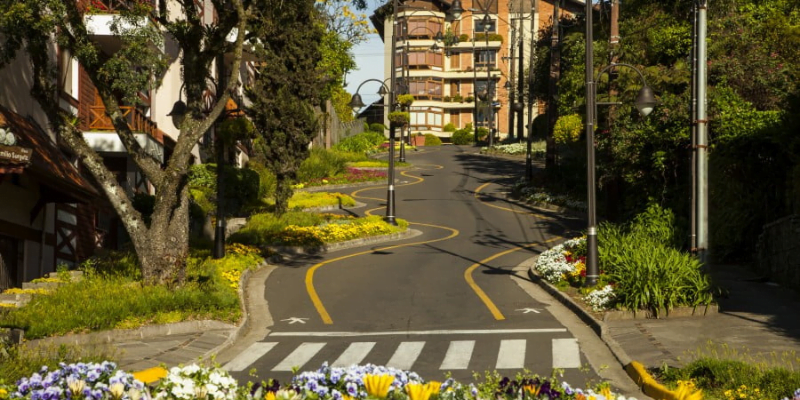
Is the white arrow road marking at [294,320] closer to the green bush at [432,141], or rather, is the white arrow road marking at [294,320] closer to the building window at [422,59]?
the green bush at [432,141]

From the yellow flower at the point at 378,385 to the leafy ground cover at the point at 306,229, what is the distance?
1015 inches

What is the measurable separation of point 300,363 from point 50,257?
1419 centimetres

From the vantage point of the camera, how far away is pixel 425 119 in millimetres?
111312

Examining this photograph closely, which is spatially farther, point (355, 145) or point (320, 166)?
point (355, 145)

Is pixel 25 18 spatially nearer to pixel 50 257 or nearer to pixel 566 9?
pixel 50 257

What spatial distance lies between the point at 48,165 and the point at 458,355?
473 inches

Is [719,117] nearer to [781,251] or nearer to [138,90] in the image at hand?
[781,251]

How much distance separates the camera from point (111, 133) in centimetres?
3095

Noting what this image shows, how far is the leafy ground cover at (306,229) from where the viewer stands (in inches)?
1267

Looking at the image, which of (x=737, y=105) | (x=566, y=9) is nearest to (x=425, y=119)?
(x=566, y=9)

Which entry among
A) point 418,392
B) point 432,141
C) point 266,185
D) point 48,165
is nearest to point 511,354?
point 418,392

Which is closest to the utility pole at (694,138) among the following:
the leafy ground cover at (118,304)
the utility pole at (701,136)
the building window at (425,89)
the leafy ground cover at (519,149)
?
the utility pole at (701,136)

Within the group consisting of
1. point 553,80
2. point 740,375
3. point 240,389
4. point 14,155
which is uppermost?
point 553,80

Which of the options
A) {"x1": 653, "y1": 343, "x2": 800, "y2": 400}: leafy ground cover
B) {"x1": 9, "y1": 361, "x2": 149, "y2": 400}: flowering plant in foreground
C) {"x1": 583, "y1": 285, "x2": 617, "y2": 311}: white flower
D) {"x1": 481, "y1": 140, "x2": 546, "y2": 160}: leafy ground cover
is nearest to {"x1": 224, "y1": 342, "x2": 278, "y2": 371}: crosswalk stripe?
{"x1": 653, "y1": 343, "x2": 800, "y2": 400}: leafy ground cover
